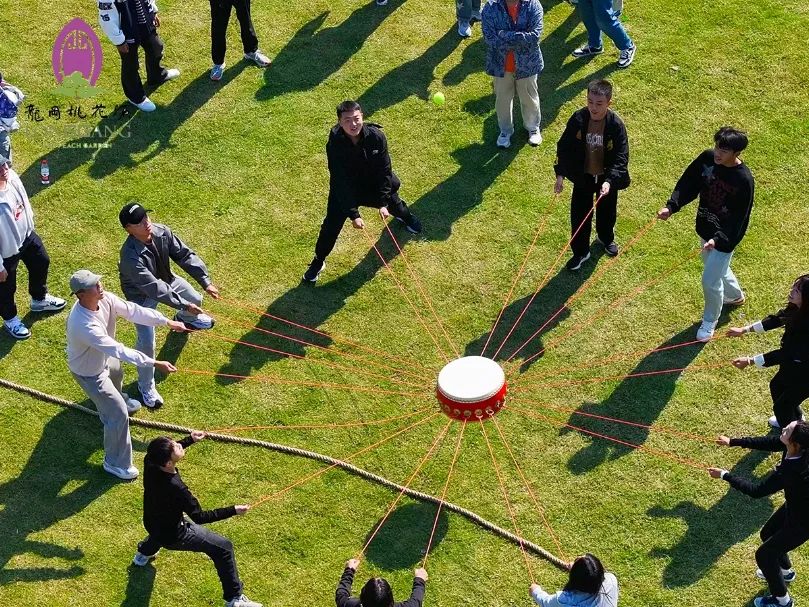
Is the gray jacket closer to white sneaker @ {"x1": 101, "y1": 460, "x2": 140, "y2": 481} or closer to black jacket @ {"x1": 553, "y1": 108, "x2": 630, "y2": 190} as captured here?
white sneaker @ {"x1": 101, "y1": 460, "x2": 140, "y2": 481}

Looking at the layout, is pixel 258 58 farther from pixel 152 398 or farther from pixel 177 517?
pixel 177 517

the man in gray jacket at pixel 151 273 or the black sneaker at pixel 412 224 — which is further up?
the man in gray jacket at pixel 151 273

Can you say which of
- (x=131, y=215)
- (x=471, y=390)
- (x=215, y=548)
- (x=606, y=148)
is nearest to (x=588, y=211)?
(x=606, y=148)

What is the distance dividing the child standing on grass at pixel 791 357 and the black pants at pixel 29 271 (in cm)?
661

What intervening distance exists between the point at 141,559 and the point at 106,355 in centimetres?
172

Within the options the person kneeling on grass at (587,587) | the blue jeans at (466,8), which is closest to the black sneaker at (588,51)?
the blue jeans at (466,8)

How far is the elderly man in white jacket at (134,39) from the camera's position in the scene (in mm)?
12516

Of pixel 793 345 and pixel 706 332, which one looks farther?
pixel 706 332

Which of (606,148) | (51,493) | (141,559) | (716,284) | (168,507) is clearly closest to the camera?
(168,507)

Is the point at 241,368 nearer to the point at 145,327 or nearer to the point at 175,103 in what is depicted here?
the point at 145,327

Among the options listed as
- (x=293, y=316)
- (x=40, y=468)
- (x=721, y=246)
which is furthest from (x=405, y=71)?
(x=40, y=468)

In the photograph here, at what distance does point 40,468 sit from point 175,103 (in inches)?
212

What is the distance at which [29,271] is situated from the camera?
10.9 metres

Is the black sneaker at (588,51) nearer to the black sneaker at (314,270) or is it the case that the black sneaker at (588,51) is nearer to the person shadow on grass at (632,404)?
the person shadow on grass at (632,404)
